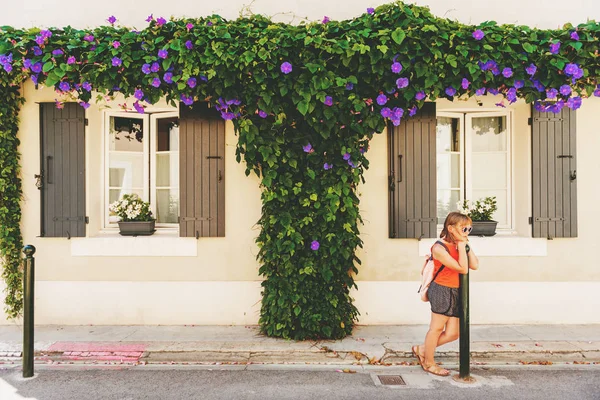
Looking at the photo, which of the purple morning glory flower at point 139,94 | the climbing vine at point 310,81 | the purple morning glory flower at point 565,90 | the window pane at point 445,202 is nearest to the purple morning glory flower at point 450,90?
the climbing vine at point 310,81

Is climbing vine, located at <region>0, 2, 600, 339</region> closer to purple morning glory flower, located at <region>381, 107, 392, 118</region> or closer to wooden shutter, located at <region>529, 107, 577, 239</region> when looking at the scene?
purple morning glory flower, located at <region>381, 107, 392, 118</region>

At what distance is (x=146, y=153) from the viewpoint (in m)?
5.73

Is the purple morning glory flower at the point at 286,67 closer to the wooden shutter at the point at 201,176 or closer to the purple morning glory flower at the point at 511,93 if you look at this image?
the wooden shutter at the point at 201,176

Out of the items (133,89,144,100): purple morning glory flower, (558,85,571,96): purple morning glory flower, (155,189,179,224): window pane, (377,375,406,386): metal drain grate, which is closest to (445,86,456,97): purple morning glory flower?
(558,85,571,96): purple morning glory flower

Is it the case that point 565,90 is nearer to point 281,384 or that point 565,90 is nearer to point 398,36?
point 398,36

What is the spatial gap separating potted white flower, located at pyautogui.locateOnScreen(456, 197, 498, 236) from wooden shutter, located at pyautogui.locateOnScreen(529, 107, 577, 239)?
1.61 feet

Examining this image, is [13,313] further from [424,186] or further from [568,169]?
[568,169]

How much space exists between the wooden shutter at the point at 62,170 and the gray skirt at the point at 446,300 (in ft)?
14.4

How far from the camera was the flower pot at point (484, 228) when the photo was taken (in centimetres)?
540

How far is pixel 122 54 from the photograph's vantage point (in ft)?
14.7

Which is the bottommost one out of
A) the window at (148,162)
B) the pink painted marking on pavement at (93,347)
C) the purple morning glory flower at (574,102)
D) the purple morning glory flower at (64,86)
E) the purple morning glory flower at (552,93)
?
the pink painted marking on pavement at (93,347)

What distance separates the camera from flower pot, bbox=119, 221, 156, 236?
537 cm

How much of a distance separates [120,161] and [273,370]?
3547mm

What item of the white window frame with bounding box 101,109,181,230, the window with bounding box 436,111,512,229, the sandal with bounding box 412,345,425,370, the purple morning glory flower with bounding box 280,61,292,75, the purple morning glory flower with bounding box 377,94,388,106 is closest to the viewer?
the sandal with bounding box 412,345,425,370
